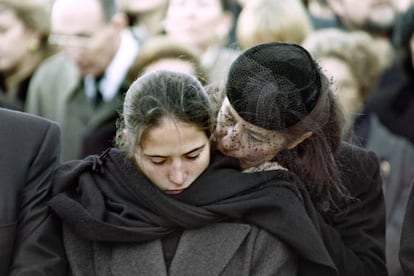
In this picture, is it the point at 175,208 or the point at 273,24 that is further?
the point at 273,24

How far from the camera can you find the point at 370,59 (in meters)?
6.17

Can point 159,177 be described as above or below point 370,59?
above

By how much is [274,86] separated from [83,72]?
2633 millimetres

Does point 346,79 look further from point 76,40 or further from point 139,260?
point 139,260

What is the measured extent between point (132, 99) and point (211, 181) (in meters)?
0.36

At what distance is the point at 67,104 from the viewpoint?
6648mm

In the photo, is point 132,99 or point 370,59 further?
point 370,59

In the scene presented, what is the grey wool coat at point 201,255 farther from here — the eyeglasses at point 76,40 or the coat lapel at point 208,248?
the eyeglasses at point 76,40

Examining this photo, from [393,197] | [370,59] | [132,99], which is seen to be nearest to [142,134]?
[132,99]

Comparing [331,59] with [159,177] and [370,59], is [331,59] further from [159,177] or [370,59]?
[159,177]

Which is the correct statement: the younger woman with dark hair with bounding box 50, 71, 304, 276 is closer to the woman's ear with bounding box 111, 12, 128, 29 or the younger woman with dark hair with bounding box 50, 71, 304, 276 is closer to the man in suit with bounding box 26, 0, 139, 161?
the man in suit with bounding box 26, 0, 139, 161

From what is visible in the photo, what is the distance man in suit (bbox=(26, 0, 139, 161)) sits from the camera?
650cm

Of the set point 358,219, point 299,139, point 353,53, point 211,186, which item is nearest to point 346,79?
point 353,53

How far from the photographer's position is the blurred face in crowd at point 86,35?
6.64 m
